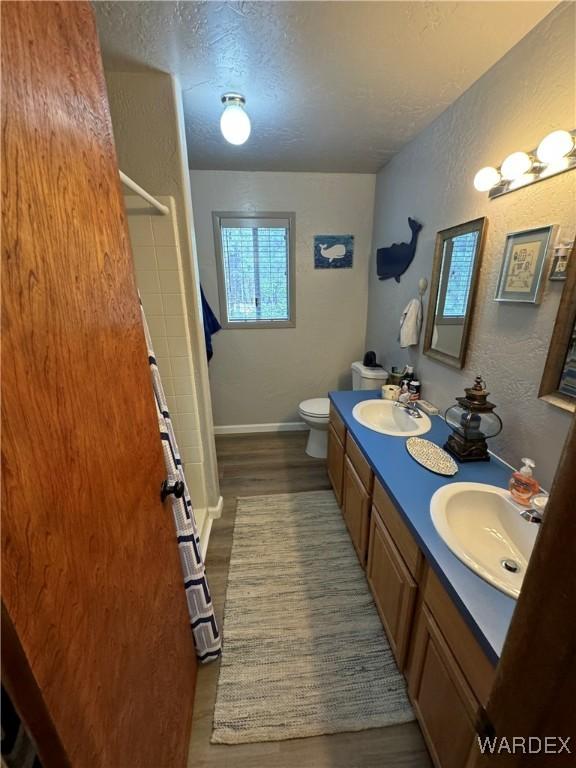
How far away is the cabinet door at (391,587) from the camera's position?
1088mm

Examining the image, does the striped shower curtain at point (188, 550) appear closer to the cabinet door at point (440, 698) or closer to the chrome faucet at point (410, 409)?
the cabinet door at point (440, 698)

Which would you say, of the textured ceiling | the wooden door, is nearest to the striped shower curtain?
the wooden door

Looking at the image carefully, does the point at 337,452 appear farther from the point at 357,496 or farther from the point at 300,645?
the point at 300,645

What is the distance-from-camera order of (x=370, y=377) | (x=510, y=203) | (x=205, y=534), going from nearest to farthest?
(x=510, y=203), (x=205, y=534), (x=370, y=377)

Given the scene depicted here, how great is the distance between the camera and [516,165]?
1.12 metres

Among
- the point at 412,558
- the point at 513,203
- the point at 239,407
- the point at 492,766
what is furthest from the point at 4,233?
the point at 239,407

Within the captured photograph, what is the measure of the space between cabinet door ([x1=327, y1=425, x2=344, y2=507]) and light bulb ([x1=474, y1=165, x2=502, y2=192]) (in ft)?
4.68

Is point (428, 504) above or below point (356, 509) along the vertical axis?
above

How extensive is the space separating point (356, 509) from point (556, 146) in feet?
5.45

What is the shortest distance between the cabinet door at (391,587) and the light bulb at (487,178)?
4.77 ft

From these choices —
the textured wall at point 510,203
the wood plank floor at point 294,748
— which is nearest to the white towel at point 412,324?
the textured wall at point 510,203

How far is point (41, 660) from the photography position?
401mm

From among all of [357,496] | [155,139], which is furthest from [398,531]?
[155,139]

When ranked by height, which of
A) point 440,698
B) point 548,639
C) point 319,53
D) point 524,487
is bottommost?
point 440,698
